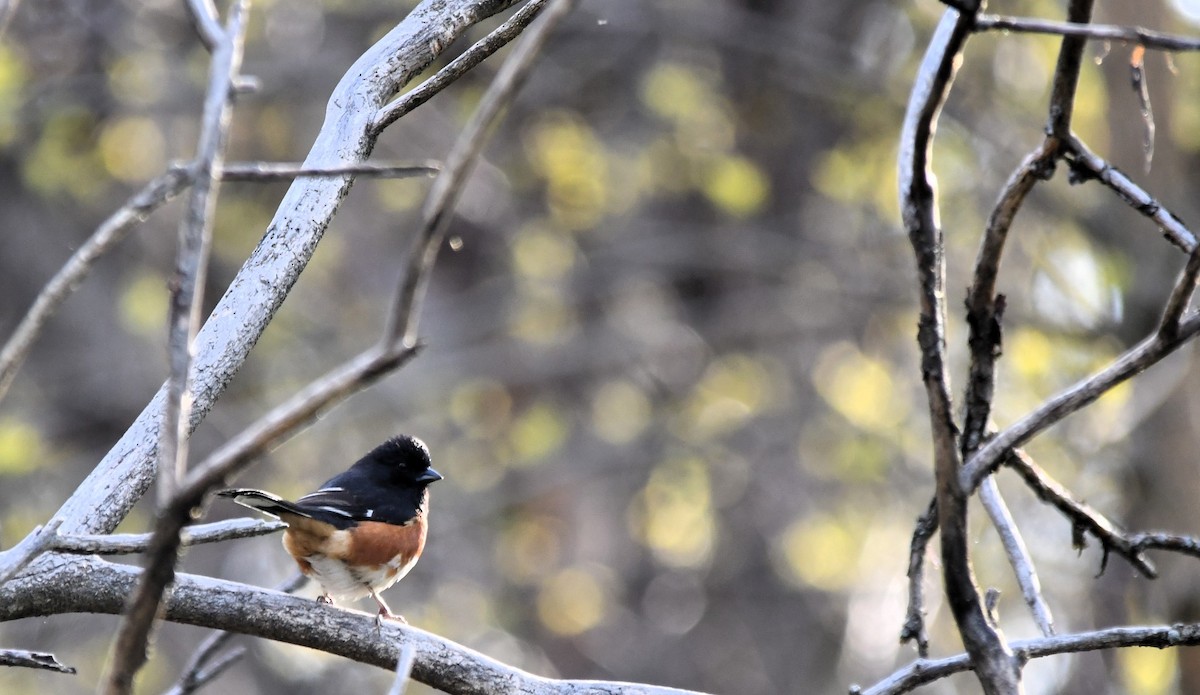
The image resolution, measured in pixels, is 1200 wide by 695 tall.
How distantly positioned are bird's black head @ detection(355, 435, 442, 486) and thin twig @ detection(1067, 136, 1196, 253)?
9.78 ft

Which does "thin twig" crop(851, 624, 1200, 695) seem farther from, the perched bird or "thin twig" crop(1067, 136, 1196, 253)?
the perched bird

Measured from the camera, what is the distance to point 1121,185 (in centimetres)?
195

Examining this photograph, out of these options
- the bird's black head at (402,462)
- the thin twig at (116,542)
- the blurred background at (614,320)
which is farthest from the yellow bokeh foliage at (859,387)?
the thin twig at (116,542)

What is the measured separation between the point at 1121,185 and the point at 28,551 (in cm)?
169

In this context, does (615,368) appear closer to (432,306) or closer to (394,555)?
(432,306)

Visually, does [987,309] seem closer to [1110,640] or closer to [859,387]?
[1110,640]

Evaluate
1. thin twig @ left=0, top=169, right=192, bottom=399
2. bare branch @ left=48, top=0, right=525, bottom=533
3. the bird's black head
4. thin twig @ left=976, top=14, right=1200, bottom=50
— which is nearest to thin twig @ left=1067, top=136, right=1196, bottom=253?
thin twig @ left=976, top=14, right=1200, bottom=50

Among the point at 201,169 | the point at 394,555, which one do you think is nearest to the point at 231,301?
the point at 201,169

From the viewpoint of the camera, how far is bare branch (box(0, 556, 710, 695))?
2.05 metres

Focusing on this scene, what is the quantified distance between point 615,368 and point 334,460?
8.26ft

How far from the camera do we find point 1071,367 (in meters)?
8.14

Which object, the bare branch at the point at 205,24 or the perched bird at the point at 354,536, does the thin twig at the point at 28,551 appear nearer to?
the bare branch at the point at 205,24

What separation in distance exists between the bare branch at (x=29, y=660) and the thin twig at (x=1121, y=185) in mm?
1792

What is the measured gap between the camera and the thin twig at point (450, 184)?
3.91 feet
